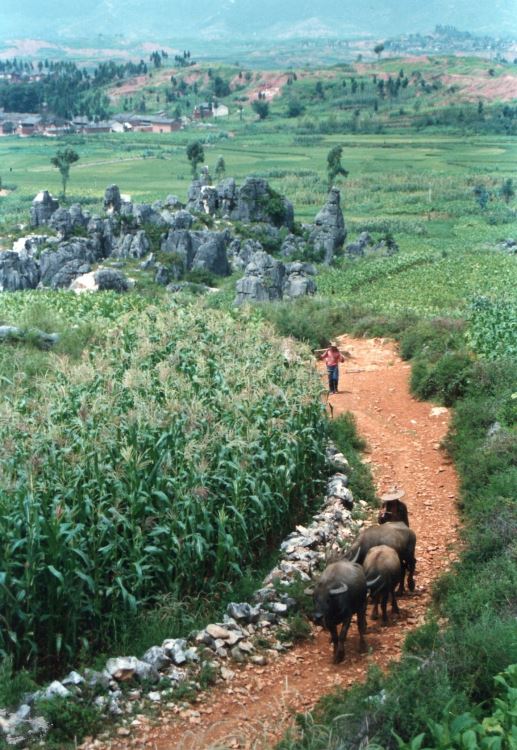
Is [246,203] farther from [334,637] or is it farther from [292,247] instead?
[334,637]

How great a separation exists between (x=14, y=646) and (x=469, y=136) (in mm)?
100023

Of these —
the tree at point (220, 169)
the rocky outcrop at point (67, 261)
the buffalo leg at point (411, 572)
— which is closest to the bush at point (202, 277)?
the rocky outcrop at point (67, 261)

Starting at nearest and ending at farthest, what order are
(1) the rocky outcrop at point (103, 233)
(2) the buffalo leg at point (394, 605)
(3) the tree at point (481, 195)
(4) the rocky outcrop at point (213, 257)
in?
(2) the buffalo leg at point (394, 605)
(4) the rocky outcrop at point (213, 257)
(1) the rocky outcrop at point (103, 233)
(3) the tree at point (481, 195)

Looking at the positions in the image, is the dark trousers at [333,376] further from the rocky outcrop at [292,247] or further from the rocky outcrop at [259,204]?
the rocky outcrop at [259,204]

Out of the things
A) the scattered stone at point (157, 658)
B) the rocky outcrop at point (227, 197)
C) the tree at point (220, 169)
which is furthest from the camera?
the tree at point (220, 169)

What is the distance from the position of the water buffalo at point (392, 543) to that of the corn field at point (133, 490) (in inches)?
47.4

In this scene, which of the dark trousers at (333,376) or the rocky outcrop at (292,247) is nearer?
the dark trousers at (333,376)

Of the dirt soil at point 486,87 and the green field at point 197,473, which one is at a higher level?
the dirt soil at point 486,87

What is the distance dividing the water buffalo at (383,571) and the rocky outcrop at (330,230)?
39.8 meters

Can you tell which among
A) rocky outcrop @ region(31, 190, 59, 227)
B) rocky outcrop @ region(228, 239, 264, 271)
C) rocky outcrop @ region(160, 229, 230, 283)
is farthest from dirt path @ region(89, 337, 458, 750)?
rocky outcrop @ region(31, 190, 59, 227)

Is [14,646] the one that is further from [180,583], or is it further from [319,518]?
[319,518]

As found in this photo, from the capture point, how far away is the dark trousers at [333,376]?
17250 millimetres

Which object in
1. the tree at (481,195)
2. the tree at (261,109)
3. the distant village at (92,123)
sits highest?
the tree at (261,109)

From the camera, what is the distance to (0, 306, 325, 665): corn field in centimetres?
834
